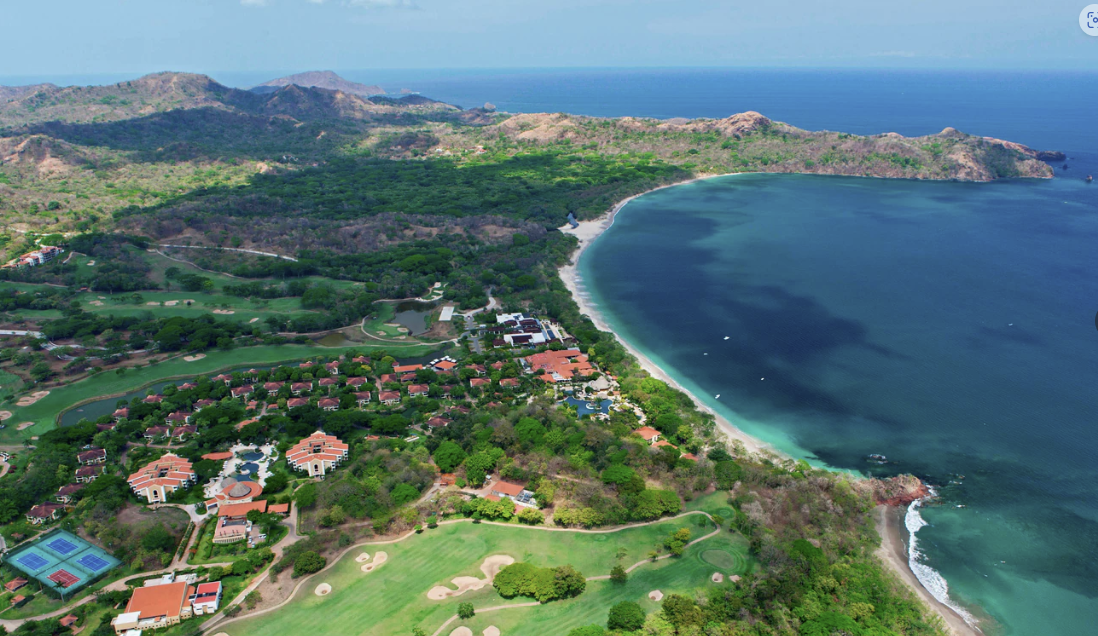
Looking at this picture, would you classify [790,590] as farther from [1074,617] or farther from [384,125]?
[384,125]

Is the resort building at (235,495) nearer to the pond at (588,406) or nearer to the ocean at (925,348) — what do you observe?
the pond at (588,406)

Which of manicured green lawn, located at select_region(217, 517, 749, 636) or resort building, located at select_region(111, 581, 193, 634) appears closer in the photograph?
resort building, located at select_region(111, 581, 193, 634)

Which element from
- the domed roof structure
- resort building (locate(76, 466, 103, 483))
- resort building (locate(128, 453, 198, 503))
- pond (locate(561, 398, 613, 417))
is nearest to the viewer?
the domed roof structure

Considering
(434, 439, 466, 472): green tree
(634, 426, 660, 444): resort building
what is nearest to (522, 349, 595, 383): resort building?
(634, 426, 660, 444): resort building

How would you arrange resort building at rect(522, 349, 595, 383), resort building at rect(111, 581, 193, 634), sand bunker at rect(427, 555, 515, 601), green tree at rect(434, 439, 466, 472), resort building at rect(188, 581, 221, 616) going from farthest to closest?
resort building at rect(522, 349, 595, 383)
green tree at rect(434, 439, 466, 472)
sand bunker at rect(427, 555, 515, 601)
resort building at rect(188, 581, 221, 616)
resort building at rect(111, 581, 193, 634)

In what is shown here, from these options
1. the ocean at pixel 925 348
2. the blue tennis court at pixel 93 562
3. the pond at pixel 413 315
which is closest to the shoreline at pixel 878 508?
the ocean at pixel 925 348

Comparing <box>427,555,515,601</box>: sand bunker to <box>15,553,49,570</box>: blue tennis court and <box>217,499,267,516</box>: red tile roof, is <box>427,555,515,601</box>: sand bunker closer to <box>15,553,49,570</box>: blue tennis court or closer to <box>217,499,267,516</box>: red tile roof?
<box>217,499,267,516</box>: red tile roof

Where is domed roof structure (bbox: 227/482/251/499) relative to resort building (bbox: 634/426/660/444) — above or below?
above

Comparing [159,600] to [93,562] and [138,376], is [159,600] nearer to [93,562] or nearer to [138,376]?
[93,562]
